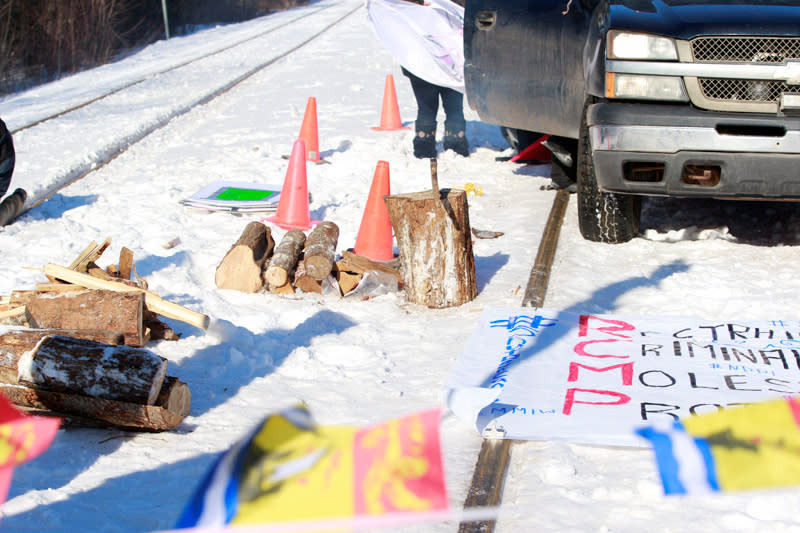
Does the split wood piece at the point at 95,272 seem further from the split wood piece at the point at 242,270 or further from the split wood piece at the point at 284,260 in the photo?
the split wood piece at the point at 284,260

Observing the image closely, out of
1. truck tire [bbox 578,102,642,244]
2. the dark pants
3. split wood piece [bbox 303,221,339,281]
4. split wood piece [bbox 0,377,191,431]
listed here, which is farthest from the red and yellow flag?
the dark pants

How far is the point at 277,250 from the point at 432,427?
4.04 m

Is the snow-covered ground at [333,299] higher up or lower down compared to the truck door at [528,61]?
lower down

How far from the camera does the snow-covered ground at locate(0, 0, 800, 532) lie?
2.83 metres

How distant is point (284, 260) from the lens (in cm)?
528

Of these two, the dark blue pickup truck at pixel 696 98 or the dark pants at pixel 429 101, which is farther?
the dark pants at pixel 429 101

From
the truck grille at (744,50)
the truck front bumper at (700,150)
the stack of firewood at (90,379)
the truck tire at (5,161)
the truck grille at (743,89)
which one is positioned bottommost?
the stack of firewood at (90,379)

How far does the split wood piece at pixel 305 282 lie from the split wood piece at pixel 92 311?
1.31 meters

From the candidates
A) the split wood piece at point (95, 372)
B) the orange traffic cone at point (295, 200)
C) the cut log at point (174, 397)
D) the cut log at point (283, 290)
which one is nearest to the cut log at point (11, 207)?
the orange traffic cone at point (295, 200)

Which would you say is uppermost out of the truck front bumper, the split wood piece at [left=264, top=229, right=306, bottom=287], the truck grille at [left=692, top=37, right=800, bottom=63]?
the truck grille at [left=692, top=37, right=800, bottom=63]

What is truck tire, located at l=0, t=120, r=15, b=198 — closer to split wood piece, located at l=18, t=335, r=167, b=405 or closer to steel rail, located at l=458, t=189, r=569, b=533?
split wood piece, located at l=18, t=335, r=167, b=405

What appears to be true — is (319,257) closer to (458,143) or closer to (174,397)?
(174,397)

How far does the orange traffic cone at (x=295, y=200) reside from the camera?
6621 mm

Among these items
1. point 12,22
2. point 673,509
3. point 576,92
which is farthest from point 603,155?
point 12,22
